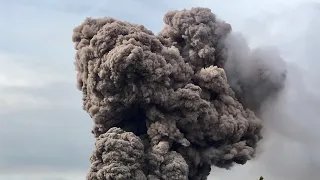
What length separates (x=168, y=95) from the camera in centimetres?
7000

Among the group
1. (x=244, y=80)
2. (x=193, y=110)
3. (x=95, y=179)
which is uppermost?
(x=244, y=80)

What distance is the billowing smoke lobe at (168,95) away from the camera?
68.4m

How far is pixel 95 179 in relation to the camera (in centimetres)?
6825

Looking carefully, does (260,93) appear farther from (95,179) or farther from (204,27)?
(95,179)

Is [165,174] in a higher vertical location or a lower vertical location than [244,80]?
lower

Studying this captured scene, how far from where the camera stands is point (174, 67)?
7050 cm

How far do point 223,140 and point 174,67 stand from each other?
6290mm

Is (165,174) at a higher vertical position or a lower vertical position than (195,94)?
lower

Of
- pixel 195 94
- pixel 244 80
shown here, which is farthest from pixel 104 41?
pixel 244 80

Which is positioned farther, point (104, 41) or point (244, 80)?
point (244, 80)

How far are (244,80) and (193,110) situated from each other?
7330 mm

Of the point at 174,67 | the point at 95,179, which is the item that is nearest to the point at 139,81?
the point at 174,67

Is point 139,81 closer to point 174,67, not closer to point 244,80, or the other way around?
point 174,67

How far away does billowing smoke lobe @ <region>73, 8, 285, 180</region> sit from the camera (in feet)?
225
